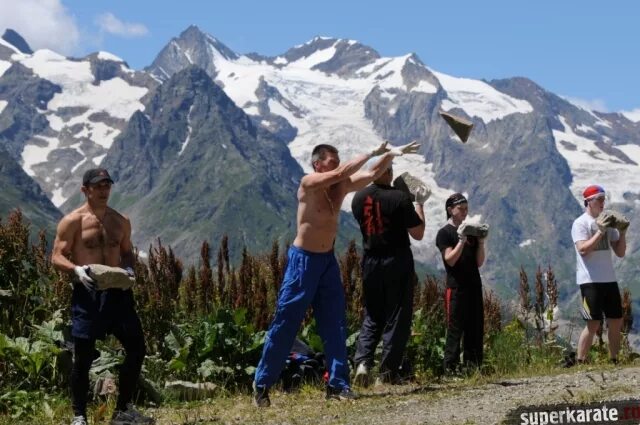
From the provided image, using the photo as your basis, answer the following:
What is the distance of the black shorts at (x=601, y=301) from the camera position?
11.4m

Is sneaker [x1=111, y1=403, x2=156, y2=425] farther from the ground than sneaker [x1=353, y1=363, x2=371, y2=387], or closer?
closer

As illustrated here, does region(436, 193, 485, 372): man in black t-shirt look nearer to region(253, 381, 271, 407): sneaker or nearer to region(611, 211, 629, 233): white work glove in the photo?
region(611, 211, 629, 233): white work glove

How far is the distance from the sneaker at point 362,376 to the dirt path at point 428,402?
0.16 meters

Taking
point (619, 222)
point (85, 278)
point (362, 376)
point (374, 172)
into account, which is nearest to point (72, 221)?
point (85, 278)

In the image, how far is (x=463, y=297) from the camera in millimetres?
10688

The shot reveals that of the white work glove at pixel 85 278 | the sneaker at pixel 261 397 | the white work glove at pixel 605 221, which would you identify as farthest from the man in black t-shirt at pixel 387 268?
the white work glove at pixel 85 278

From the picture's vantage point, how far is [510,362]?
11.4m

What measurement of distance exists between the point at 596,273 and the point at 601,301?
1.04 ft

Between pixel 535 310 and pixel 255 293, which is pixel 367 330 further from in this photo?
pixel 535 310

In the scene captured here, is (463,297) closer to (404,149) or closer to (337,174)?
(404,149)

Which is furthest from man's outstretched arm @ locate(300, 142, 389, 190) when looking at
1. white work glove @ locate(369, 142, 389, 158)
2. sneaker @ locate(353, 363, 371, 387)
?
sneaker @ locate(353, 363, 371, 387)

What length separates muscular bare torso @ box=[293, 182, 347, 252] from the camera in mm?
8852

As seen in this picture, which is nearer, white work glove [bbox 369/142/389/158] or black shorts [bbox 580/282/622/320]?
white work glove [bbox 369/142/389/158]

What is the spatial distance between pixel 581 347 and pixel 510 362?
873mm
